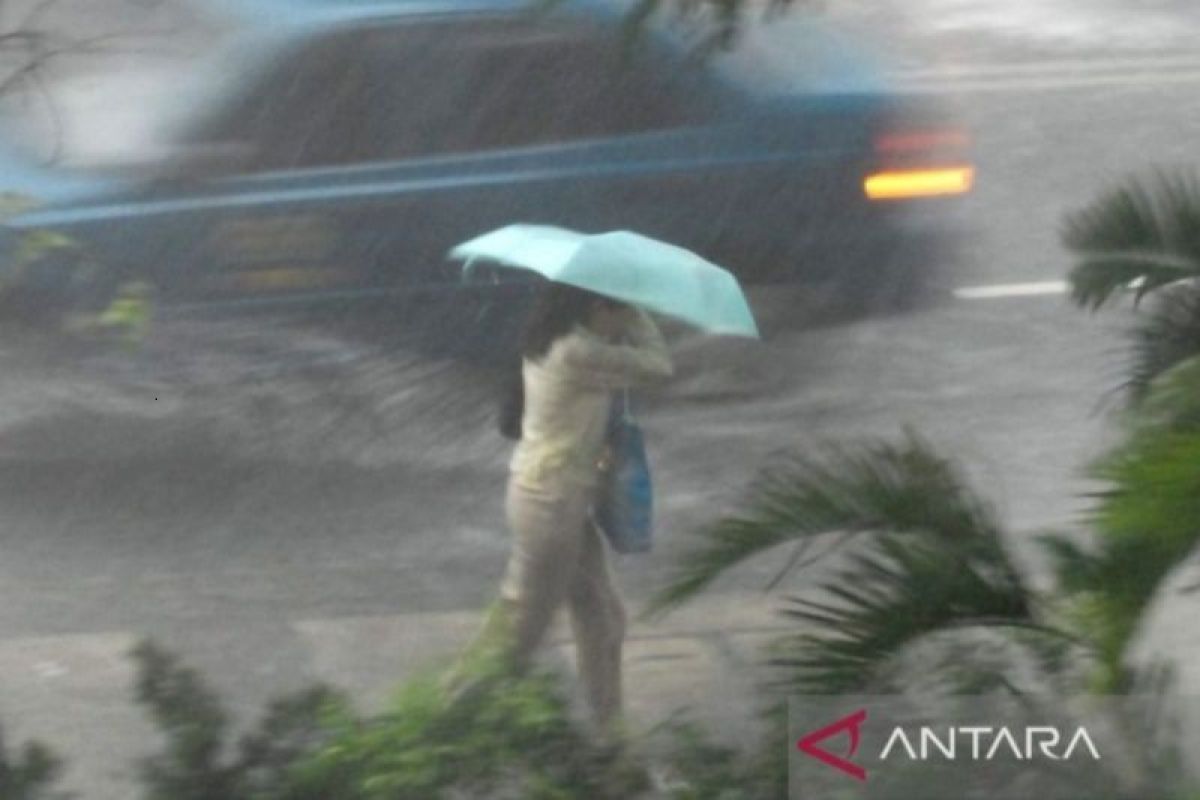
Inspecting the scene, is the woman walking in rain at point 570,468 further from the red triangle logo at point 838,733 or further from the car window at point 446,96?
the car window at point 446,96

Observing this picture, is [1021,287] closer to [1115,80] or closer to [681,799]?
[1115,80]

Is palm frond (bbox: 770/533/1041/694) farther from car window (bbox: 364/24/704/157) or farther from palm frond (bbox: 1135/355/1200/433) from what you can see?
car window (bbox: 364/24/704/157)

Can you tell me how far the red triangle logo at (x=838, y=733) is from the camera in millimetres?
4195

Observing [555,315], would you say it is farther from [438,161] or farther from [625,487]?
[438,161]

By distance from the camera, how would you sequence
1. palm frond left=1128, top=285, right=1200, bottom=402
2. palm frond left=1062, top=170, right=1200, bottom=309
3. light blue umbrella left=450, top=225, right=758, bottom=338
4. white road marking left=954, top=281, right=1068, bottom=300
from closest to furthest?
palm frond left=1128, top=285, right=1200, bottom=402, palm frond left=1062, top=170, right=1200, bottom=309, light blue umbrella left=450, top=225, right=758, bottom=338, white road marking left=954, top=281, right=1068, bottom=300

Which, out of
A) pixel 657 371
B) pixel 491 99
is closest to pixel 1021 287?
pixel 491 99

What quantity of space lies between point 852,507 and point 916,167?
4439 millimetres

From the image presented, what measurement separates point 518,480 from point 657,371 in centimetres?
46

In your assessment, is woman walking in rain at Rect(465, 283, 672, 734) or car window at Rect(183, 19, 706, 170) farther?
car window at Rect(183, 19, 706, 170)

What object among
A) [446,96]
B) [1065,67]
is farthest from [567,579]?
[1065,67]

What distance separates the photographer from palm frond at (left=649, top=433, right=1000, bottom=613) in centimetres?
441

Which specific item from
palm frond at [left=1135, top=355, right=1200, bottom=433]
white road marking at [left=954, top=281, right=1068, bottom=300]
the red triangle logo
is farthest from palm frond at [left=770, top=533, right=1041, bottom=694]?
white road marking at [left=954, top=281, right=1068, bottom=300]

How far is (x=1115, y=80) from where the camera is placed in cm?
1297

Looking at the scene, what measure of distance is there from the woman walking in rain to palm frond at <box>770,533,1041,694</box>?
1.61 m
